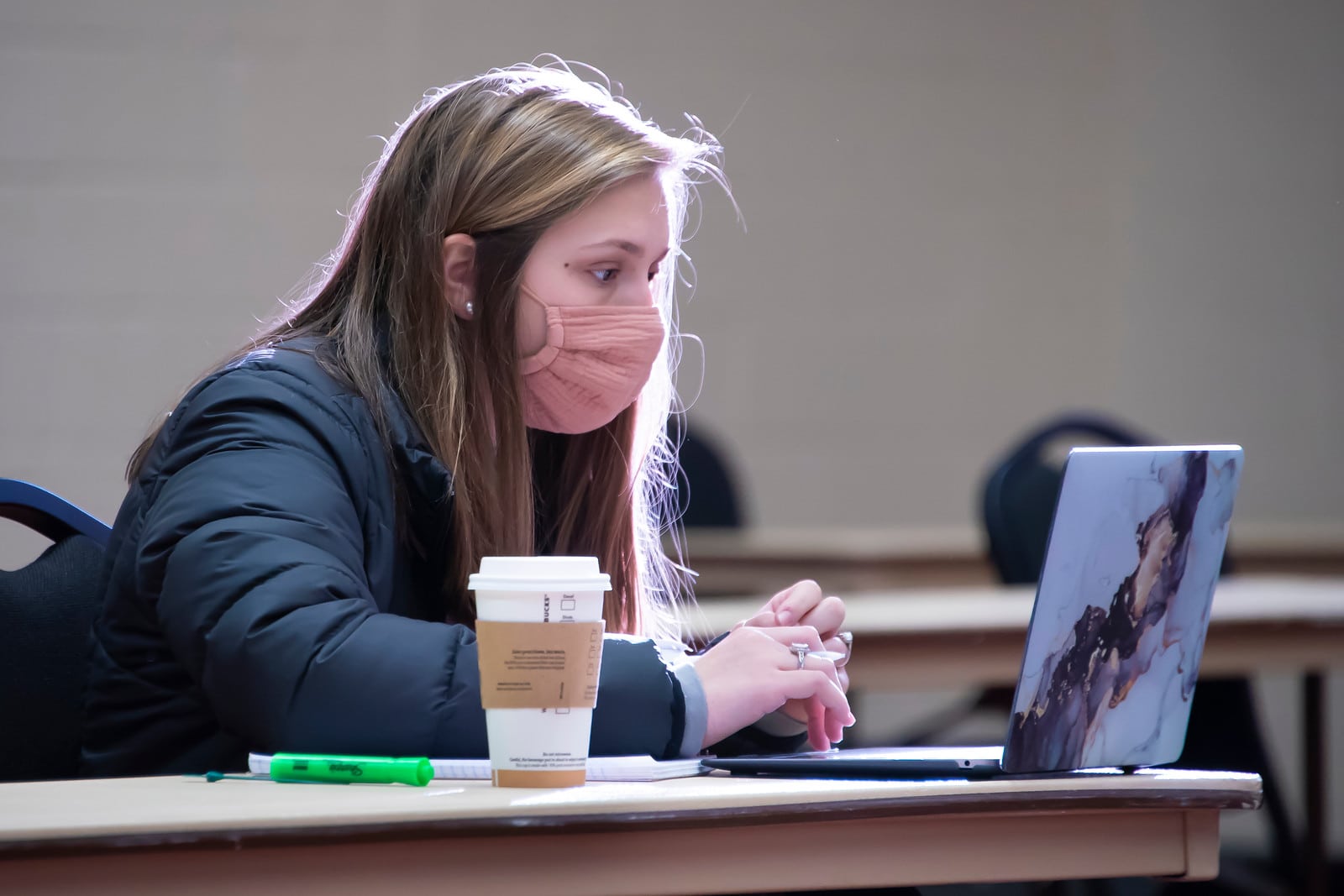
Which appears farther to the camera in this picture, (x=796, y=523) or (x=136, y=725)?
(x=796, y=523)

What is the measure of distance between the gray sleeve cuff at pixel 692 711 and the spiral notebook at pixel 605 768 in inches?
1.0

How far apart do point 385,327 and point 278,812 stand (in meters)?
0.62

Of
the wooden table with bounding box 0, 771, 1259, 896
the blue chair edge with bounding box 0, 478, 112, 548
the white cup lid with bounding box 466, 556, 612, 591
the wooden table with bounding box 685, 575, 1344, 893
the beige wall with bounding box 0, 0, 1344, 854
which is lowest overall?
the wooden table with bounding box 685, 575, 1344, 893

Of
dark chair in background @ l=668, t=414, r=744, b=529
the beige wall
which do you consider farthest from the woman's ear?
the beige wall

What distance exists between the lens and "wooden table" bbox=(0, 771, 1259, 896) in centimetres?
71

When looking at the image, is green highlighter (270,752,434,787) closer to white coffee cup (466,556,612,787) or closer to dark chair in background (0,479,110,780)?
white coffee cup (466,556,612,787)

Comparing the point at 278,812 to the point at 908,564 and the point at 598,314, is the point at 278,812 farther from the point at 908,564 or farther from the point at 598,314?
the point at 908,564

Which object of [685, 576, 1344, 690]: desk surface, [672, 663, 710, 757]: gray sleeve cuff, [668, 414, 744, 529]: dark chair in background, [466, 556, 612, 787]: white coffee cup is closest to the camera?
[466, 556, 612, 787]: white coffee cup

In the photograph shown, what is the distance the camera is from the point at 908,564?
3.70m

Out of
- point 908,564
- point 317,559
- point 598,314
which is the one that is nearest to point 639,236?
point 598,314

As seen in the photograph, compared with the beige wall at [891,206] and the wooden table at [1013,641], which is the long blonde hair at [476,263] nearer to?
the wooden table at [1013,641]

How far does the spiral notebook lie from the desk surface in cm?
114

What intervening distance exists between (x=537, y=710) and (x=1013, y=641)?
1.63 m

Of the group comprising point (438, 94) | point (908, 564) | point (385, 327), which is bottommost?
point (908, 564)
